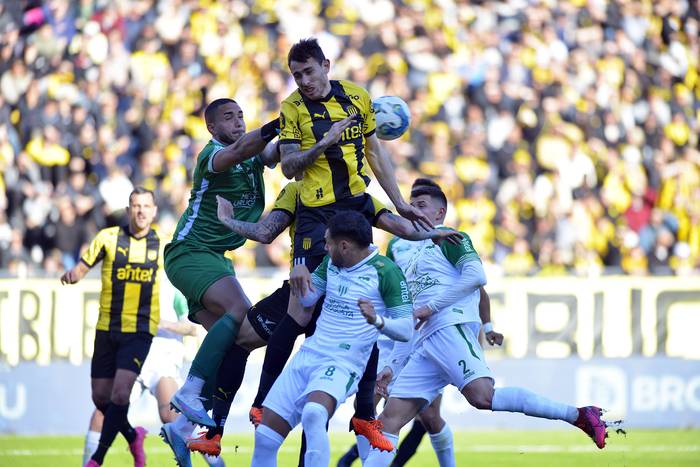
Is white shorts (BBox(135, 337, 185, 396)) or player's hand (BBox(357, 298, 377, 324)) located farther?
white shorts (BBox(135, 337, 185, 396))

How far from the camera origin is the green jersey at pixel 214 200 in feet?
27.6

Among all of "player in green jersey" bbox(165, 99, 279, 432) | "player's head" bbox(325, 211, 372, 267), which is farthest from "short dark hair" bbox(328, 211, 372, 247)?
"player in green jersey" bbox(165, 99, 279, 432)

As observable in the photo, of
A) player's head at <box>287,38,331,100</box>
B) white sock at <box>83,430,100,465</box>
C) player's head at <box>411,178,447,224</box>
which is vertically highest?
player's head at <box>287,38,331,100</box>

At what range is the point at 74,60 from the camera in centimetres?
1820

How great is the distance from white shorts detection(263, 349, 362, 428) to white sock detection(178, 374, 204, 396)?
2.43ft

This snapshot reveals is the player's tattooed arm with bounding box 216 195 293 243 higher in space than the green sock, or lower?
higher

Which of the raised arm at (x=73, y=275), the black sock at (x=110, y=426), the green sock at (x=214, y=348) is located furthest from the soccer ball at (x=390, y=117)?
the black sock at (x=110, y=426)

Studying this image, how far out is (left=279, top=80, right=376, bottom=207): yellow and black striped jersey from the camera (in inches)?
293

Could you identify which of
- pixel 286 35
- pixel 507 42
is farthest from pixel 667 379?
pixel 286 35

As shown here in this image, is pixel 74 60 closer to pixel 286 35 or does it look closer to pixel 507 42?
pixel 286 35

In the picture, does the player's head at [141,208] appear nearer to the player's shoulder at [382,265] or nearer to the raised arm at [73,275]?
the raised arm at [73,275]

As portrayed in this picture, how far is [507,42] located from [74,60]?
20.5ft

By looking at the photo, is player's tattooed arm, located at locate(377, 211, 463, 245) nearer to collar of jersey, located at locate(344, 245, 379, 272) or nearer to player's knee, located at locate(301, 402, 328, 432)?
collar of jersey, located at locate(344, 245, 379, 272)

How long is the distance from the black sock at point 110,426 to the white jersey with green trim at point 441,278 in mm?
2631
